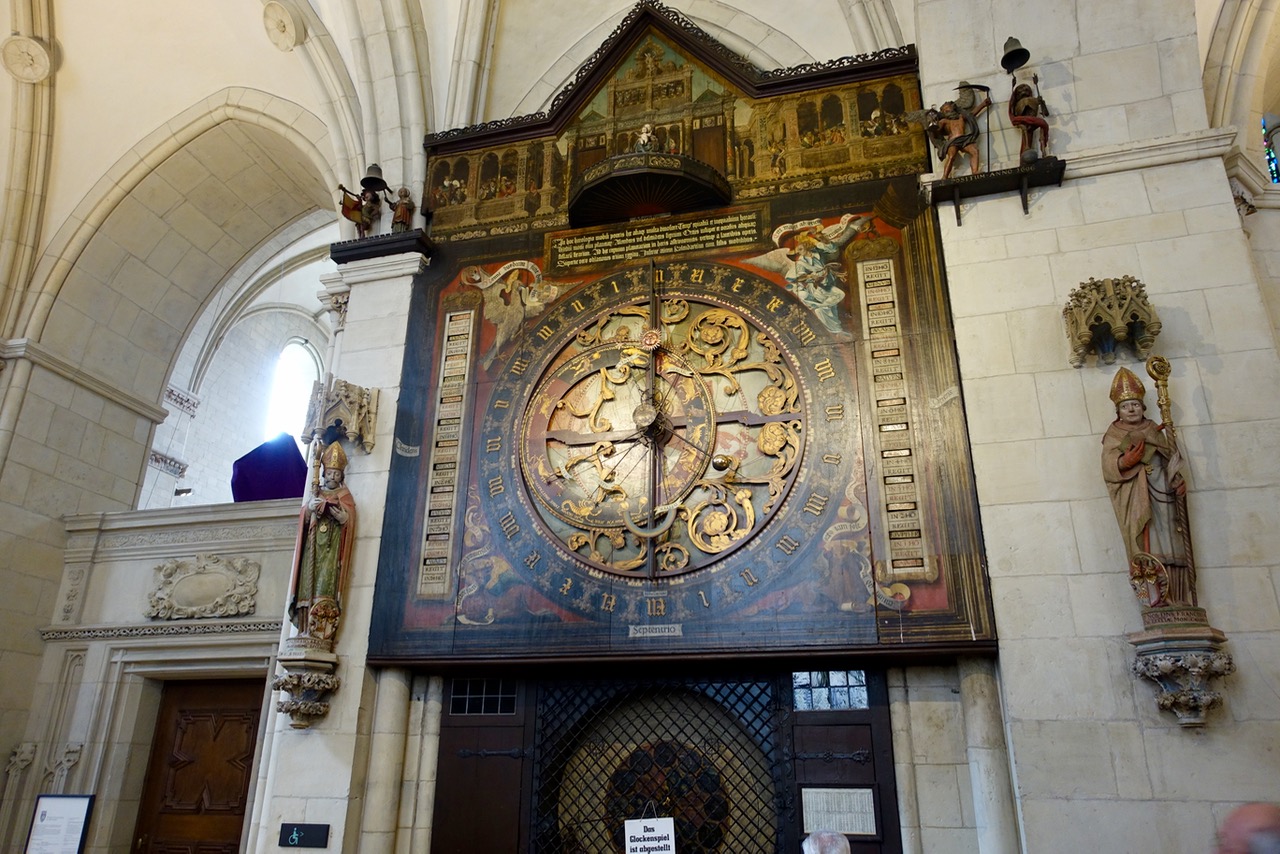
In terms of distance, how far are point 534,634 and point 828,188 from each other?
3.90 m

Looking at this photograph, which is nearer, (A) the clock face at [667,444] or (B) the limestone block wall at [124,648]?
(A) the clock face at [667,444]

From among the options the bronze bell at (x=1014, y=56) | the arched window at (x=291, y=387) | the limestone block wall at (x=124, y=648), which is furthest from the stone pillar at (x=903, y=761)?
the arched window at (x=291, y=387)

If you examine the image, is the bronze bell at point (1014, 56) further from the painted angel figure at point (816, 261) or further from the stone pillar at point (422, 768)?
the stone pillar at point (422, 768)

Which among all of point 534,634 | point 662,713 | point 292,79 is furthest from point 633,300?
point 292,79

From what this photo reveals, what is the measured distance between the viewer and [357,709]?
245 inches

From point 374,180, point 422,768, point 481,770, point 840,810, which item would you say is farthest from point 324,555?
point 840,810

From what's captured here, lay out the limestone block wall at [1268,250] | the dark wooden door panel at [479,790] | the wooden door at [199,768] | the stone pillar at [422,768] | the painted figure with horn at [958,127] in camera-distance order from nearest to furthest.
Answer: the dark wooden door panel at [479,790] → the stone pillar at [422,768] → the painted figure with horn at [958,127] → the limestone block wall at [1268,250] → the wooden door at [199,768]

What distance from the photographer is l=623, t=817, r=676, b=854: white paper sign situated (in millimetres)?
5516

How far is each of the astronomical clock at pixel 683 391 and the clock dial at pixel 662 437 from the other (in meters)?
0.02

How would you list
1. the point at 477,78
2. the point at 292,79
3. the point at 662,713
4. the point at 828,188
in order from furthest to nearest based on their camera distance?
the point at 292,79, the point at 477,78, the point at 828,188, the point at 662,713

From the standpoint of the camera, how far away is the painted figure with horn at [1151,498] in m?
4.96

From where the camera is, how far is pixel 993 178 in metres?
6.24

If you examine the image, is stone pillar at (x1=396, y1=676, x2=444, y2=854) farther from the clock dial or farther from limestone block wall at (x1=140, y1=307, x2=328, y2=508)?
limestone block wall at (x1=140, y1=307, x2=328, y2=508)

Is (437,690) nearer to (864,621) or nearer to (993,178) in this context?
(864,621)
